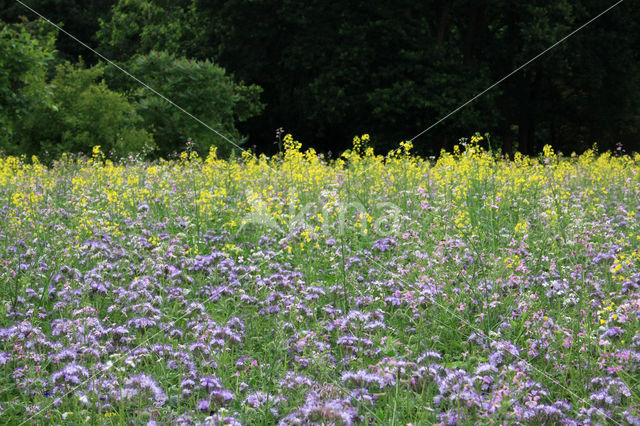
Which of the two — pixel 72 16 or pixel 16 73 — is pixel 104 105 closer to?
pixel 16 73

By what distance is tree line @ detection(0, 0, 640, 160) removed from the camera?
18.7 m

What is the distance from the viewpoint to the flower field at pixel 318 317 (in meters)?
2.69

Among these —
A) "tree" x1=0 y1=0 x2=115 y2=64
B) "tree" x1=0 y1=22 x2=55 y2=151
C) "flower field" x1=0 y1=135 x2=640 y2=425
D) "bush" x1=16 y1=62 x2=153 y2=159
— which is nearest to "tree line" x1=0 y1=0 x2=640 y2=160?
"bush" x1=16 y1=62 x2=153 y2=159

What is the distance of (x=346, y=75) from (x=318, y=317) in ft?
64.5

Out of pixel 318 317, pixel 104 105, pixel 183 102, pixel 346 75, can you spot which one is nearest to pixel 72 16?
pixel 183 102

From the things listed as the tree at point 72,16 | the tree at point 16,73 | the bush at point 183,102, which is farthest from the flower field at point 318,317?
the tree at point 72,16

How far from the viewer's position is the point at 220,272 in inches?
182

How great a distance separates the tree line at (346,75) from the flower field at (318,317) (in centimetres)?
1126

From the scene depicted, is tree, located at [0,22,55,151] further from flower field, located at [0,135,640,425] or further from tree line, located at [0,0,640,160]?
flower field, located at [0,135,640,425]

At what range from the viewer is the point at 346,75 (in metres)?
22.8

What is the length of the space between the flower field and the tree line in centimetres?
1126

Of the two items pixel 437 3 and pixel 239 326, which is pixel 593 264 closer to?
pixel 239 326

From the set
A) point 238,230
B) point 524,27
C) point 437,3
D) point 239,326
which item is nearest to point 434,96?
point 524,27

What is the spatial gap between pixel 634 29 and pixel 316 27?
12.1 meters
